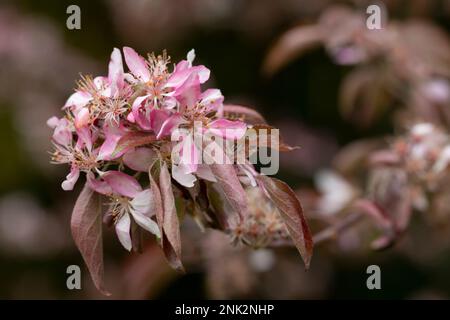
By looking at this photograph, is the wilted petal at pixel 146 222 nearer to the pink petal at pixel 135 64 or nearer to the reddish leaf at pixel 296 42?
the pink petal at pixel 135 64

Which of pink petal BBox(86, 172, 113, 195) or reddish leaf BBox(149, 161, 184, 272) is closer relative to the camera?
reddish leaf BBox(149, 161, 184, 272)

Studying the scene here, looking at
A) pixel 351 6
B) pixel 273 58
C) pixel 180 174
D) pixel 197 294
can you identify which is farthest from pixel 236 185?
pixel 351 6

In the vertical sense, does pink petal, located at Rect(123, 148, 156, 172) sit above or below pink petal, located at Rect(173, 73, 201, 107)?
below

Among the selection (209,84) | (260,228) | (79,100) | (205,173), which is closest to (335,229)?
(260,228)

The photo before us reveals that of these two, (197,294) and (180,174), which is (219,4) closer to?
(197,294)

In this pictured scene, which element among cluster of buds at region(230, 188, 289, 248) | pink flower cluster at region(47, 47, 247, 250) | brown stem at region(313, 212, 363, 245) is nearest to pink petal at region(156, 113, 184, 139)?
pink flower cluster at region(47, 47, 247, 250)

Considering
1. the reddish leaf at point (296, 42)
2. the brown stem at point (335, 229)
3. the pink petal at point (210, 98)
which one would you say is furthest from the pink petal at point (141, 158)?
the reddish leaf at point (296, 42)

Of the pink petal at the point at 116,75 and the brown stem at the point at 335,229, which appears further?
the brown stem at the point at 335,229

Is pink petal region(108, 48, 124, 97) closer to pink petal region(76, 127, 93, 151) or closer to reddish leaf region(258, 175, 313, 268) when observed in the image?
pink petal region(76, 127, 93, 151)
